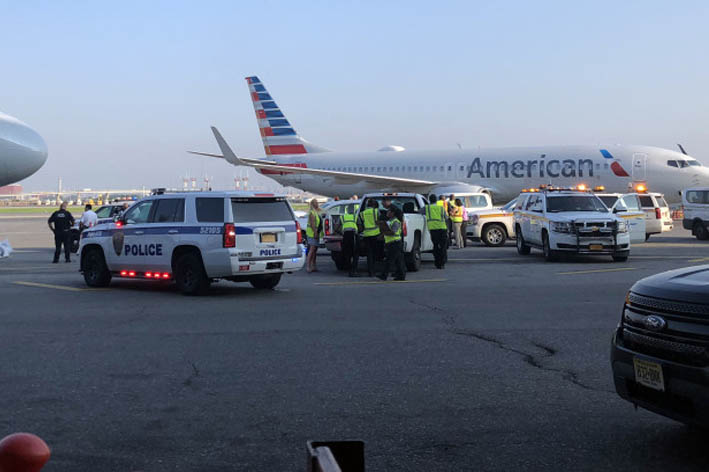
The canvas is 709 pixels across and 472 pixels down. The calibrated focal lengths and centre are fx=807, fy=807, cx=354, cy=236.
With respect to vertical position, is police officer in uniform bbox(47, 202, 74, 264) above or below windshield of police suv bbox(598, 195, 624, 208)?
below

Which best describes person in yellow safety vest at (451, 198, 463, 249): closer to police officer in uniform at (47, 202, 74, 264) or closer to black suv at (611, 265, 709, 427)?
police officer in uniform at (47, 202, 74, 264)

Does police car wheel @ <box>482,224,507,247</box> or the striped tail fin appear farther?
the striped tail fin

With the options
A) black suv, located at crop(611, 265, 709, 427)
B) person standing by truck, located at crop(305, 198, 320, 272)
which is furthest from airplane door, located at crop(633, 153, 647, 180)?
black suv, located at crop(611, 265, 709, 427)

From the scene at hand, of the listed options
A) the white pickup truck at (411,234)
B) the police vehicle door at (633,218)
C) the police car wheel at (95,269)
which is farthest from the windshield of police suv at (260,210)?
the police vehicle door at (633,218)

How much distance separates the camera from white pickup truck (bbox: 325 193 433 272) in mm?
17828

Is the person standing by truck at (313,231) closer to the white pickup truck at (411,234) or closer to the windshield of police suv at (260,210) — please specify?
the white pickup truck at (411,234)

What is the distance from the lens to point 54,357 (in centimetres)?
811

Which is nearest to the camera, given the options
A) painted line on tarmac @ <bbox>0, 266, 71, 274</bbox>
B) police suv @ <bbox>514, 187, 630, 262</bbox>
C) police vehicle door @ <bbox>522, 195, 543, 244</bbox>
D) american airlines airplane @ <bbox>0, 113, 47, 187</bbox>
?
american airlines airplane @ <bbox>0, 113, 47, 187</bbox>

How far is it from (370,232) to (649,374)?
39.3 ft

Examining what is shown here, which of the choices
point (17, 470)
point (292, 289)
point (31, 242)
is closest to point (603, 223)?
point (292, 289)

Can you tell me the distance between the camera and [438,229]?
1839 centimetres

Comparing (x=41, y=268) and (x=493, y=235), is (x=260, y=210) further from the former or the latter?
(x=493, y=235)

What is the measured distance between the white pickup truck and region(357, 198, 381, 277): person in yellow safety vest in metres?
0.79

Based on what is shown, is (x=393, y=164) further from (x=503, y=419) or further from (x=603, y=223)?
(x=503, y=419)
